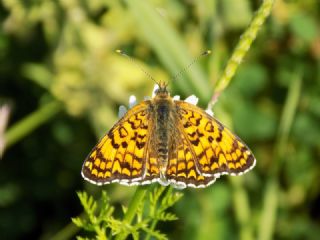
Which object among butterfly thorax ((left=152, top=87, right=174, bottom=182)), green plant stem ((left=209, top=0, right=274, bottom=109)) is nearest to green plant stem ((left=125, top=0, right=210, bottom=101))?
butterfly thorax ((left=152, top=87, right=174, bottom=182))

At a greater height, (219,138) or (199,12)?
(199,12)

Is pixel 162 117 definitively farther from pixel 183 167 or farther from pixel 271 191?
pixel 271 191

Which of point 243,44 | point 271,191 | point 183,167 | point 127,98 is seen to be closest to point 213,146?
point 183,167

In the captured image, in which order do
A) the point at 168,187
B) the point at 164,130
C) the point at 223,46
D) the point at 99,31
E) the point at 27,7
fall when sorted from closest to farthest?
the point at 168,187, the point at 164,130, the point at 27,7, the point at 99,31, the point at 223,46

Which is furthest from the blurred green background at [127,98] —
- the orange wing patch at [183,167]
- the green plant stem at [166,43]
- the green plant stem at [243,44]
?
the green plant stem at [243,44]

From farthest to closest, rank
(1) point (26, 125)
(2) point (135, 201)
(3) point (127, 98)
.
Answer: (3) point (127, 98)
(1) point (26, 125)
(2) point (135, 201)

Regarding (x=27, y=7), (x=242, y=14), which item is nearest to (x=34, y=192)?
(x=27, y=7)

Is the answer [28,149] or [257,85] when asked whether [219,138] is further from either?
[28,149]
